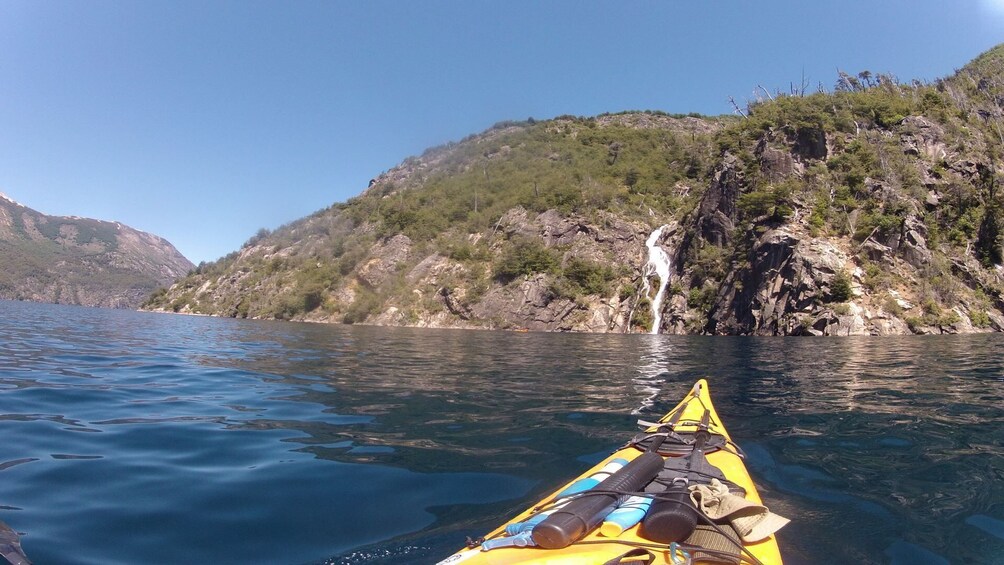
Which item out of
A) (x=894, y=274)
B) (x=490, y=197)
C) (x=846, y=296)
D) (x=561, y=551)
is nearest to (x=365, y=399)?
(x=561, y=551)

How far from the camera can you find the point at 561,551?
9.07 ft

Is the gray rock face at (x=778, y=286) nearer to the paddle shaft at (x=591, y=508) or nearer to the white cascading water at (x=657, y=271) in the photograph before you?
the white cascading water at (x=657, y=271)

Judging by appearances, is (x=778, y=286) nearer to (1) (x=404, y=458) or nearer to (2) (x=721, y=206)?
(2) (x=721, y=206)

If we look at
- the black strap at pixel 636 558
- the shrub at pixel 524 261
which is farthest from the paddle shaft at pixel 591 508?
the shrub at pixel 524 261

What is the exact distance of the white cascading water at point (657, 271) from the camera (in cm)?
5369

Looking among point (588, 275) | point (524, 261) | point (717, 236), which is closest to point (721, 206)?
point (717, 236)

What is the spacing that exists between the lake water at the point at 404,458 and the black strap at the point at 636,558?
160 centimetres

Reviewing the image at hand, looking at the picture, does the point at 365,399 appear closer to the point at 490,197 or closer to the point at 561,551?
the point at 561,551

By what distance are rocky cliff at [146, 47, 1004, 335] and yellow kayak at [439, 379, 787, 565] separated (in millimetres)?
39541

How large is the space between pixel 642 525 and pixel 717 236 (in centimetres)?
5452

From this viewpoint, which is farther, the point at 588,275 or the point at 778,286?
the point at 588,275

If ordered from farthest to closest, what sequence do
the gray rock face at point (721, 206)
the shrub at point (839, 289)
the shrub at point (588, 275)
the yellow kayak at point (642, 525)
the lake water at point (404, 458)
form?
the shrub at point (588, 275)
the gray rock face at point (721, 206)
the shrub at point (839, 289)
the lake water at point (404, 458)
the yellow kayak at point (642, 525)

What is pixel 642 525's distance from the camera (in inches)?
123

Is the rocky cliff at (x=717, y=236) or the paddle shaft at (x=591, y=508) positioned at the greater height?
the rocky cliff at (x=717, y=236)
